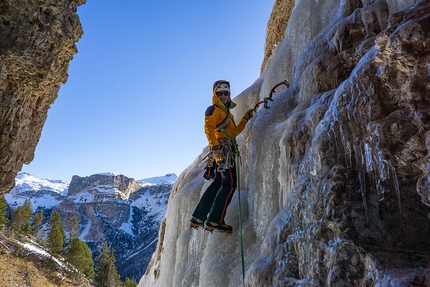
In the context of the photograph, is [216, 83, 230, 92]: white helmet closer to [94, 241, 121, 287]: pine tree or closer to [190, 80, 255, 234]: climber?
[190, 80, 255, 234]: climber

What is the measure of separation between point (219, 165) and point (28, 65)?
694 cm

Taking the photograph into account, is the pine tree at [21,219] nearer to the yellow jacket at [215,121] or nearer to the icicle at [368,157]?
the yellow jacket at [215,121]

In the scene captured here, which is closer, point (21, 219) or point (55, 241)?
point (55, 241)

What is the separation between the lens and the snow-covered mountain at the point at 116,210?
106000 millimetres

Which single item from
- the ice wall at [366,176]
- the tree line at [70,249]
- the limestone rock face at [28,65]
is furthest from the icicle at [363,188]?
the tree line at [70,249]

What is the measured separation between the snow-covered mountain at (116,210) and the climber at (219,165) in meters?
94.5

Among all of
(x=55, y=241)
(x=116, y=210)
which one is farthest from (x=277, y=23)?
(x=116, y=210)

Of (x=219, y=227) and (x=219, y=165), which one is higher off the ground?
(x=219, y=165)

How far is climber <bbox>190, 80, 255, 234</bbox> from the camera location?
Result: 14.4 feet

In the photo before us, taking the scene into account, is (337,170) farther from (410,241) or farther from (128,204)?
(128,204)

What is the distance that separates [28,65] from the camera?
29.0 feet

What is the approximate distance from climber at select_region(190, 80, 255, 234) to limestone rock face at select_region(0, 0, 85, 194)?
6.24 meters

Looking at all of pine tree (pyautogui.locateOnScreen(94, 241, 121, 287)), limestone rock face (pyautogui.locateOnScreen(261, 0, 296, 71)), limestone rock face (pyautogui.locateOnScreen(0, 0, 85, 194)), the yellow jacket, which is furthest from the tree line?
the yellow jacket

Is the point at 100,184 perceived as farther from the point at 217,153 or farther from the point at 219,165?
the point at 217,153
